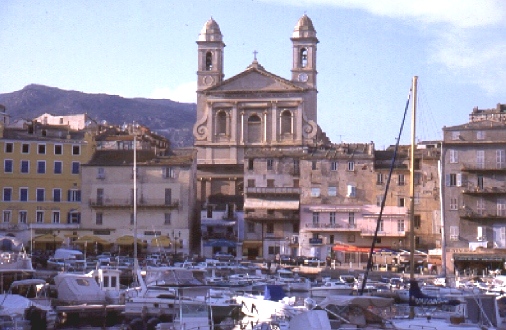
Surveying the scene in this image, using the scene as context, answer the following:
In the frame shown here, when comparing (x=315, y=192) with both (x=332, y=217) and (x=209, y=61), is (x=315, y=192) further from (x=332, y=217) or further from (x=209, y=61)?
(x=209, y=61)

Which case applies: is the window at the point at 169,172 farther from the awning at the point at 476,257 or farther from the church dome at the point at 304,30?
the church dome at the point at 304,30

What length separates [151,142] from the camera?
8356cm

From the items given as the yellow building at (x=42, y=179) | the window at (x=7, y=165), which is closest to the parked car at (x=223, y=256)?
the yellow building at (x=42, y=179)


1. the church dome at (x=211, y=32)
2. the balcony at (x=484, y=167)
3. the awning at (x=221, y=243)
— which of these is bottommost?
the awning at (x=221, y=243)

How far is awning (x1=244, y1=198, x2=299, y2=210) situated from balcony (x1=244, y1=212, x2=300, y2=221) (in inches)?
15.2

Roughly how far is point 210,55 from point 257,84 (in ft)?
27.9

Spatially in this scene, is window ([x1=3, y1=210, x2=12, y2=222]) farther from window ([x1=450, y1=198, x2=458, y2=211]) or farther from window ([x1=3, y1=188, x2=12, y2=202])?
window ([x1=450, y1=198, x2=458, y2=211])

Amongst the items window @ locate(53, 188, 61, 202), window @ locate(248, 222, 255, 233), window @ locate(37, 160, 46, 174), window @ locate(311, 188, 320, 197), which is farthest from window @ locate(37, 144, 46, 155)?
window @ locate(311, 188, 320, 197)

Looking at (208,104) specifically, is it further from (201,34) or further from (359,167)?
(359,167)

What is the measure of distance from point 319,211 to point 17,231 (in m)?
18.4

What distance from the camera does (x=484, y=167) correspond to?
190 ft

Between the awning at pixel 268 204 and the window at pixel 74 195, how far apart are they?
418 inches

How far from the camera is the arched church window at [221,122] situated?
259 ft

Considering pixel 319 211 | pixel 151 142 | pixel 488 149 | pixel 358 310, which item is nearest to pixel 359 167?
pixel 319 211
